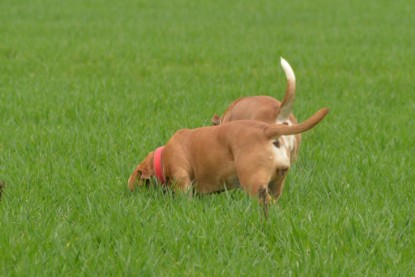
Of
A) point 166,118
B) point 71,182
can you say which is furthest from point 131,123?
point 71,182

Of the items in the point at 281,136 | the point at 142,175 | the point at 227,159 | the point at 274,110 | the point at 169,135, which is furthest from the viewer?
the point at 169,135

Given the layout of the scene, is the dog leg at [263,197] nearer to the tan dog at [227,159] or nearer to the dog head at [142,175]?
the tan dog at [227,159]

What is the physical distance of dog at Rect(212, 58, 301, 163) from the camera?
5.62 meters

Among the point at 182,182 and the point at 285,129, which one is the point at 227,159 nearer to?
the point at 182,182

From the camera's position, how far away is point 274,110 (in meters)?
6.24

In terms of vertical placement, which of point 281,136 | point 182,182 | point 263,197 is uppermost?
point 281,136

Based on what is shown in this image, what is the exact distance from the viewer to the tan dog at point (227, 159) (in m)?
4.98

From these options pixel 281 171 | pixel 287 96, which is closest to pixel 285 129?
pixel 281 171

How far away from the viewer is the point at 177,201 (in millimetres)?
5391

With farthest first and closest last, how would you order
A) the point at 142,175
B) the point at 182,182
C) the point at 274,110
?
the point at 274,110 < the point at 142,175 < the point at 182,182

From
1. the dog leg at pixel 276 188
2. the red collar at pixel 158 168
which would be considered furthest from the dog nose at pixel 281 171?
the red collar at pixel 158 168

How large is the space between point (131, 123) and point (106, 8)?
14376mm

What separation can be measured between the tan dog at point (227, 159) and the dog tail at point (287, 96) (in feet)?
1.51

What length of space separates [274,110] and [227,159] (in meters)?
1.10
